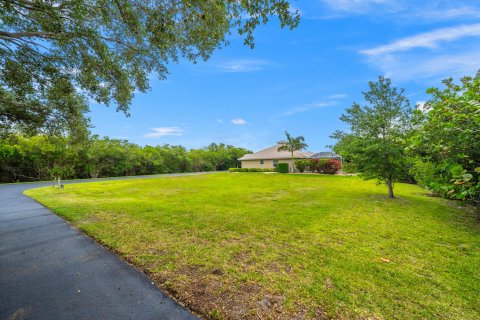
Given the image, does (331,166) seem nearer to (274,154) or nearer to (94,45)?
(274,154)

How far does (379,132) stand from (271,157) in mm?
27234

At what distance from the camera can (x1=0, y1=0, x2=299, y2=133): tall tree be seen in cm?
404

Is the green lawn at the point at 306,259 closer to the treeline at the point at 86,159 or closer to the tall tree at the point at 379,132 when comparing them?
the tall tree at the point at 379,132

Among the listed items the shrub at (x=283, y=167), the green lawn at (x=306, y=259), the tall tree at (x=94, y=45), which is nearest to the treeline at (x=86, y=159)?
the tall tree at (x=94, y=45)

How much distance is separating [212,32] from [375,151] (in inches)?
339

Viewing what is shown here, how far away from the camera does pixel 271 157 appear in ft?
121

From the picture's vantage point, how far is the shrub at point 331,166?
2631 cm

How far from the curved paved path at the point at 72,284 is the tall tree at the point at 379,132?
965 cm

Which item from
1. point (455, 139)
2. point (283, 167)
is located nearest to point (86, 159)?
point (283, 167)

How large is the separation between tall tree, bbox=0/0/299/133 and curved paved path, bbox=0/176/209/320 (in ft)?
13.6

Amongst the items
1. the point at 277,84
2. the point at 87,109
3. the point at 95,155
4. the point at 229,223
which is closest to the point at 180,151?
the point at 95,155

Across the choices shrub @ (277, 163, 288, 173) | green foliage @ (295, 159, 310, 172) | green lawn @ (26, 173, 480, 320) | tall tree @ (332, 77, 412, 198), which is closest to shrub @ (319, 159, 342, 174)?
green foliage @ (295, 159, 310, 172)

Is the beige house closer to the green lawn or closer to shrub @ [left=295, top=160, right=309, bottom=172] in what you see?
shrub @ [left=295, top=160, right=309, bottom=172]

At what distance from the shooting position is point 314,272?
318cm
